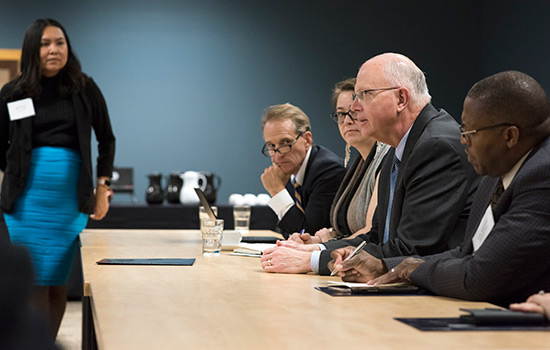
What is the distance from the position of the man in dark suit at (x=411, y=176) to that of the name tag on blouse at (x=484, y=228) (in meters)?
0.29

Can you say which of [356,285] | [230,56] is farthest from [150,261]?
[230,56]

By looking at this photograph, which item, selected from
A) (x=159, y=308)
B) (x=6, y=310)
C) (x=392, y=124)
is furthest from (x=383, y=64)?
(x=6, y=310)

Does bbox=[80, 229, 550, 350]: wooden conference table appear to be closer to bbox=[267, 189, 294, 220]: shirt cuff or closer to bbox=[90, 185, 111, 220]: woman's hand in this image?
bbox=[267, 189, 294, 220]: shirt cuff

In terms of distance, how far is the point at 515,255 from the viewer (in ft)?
4.86

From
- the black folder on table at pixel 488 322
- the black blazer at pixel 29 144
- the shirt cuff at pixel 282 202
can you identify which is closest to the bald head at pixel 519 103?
the black folder on table at pixel 488 322

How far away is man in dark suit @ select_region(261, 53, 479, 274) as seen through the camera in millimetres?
1978

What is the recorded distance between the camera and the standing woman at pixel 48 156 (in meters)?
3.35

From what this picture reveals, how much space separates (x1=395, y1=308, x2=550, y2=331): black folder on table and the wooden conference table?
27 mm

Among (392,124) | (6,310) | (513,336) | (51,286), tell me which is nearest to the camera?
(6,310)

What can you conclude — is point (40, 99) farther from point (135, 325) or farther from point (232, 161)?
point (232, 161)

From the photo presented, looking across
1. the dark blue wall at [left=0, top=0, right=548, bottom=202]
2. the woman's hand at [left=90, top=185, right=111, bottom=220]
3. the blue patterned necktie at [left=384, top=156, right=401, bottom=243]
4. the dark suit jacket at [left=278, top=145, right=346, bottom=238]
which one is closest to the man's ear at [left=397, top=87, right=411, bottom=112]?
the blue patterned necktie at [left=384, top=156, right=401, bottom=243]

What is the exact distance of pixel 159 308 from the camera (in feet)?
4.50

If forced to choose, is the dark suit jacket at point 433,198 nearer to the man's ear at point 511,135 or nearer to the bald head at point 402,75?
the bald head at point 402,75

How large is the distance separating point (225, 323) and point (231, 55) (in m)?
5.65
